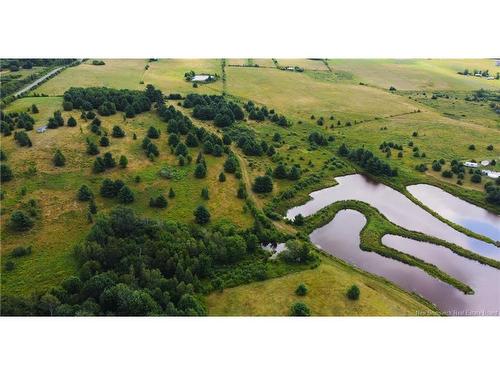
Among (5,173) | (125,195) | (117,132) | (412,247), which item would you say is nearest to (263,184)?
(125,195)

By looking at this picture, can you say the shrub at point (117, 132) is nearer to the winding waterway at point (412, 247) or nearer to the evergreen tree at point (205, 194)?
the evergreen tree at point (205, 194)

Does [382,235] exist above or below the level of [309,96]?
below

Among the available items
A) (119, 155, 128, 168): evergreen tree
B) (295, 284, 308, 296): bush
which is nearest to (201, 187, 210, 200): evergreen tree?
(119, 155, 128, 168): evergreen tree

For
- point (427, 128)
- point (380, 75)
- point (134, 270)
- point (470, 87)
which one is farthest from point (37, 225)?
point (470, 87)

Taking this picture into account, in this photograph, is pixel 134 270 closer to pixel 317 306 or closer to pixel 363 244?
pixel 317 306

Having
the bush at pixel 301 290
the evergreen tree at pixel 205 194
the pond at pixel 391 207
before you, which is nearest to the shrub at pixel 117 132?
the evergreen tree at pixel 205 194

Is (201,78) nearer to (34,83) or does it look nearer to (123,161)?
(34,83)

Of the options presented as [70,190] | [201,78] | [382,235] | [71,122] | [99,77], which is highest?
[99,77]
